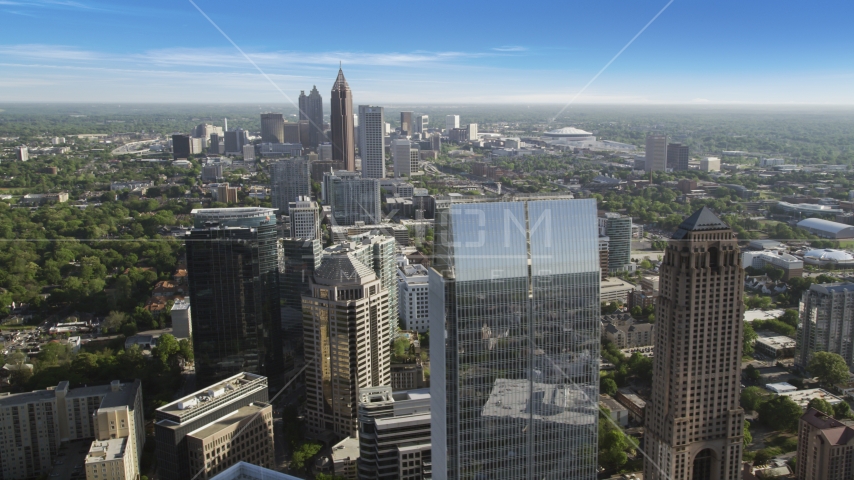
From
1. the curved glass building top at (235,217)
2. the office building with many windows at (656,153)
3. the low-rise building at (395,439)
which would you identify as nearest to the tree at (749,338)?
the office building with many windows at (656,153)

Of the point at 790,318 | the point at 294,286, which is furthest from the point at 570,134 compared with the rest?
the point at 790,318

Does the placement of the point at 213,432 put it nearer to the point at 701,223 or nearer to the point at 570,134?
the point at 570,134

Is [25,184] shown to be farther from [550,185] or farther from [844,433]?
[844,433]

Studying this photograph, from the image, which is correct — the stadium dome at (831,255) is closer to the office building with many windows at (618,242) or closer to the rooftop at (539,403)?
the office building with many windows at (618,242)

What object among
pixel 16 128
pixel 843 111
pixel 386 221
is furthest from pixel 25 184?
pixel 843 111

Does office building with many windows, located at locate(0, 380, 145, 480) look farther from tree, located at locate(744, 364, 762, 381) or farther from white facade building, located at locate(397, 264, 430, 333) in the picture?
tree, located at locate(744, 364, 762, 381)

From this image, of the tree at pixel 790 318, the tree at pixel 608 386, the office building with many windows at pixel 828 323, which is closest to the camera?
the tree at pixel 608 386
